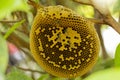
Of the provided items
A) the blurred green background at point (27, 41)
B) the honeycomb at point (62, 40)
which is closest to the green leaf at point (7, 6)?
the blurred green background at point (27, 41)

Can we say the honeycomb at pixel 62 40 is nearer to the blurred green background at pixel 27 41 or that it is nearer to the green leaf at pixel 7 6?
the blurred green background at pixel 27 41

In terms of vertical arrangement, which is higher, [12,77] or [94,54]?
[94,54]

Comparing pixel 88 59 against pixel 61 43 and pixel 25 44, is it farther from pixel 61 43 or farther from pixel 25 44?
pixel 25 44

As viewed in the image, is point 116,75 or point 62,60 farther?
point 62,60

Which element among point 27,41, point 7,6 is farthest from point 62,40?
point 27,41

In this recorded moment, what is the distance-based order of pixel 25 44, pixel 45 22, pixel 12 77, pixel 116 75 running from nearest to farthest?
pixel 116 75 < pixel 45 22 < pixel 12 77 < pixel 25 44

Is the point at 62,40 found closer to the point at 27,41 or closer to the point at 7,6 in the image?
the point at 7,6

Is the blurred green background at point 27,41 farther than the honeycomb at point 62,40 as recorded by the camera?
No

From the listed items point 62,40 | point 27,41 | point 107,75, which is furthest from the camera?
point 27,41

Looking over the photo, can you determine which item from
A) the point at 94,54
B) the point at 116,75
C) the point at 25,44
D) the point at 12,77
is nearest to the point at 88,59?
the point at 94,54
